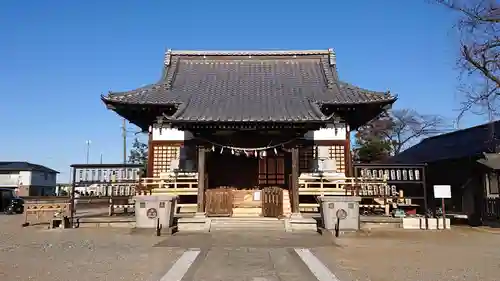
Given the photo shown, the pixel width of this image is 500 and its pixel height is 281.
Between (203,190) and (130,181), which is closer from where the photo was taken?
(203,190)

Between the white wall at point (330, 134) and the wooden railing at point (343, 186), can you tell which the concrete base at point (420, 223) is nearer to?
the wooden railing at point (343, 186)

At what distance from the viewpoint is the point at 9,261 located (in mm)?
9766

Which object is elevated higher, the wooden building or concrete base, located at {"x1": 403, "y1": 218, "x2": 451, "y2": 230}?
the wooden building

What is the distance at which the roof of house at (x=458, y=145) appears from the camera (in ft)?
63.4

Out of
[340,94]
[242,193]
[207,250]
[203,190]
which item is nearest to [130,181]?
[203,190]

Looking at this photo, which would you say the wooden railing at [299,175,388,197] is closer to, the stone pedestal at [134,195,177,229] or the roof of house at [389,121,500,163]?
the roof of house at [389,121,500,163]

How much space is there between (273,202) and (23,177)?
5053 centimetres

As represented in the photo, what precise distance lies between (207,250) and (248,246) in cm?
139

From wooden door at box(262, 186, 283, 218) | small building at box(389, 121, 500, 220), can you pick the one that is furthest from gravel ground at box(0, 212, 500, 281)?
small building at box(389, 121, 500, 220)

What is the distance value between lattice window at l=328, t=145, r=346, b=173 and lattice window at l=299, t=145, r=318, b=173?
0.85 metres

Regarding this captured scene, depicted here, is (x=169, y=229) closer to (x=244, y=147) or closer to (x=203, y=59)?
(x=244, y=147)

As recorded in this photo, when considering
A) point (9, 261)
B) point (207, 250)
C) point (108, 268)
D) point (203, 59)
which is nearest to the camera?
point (108, 268)

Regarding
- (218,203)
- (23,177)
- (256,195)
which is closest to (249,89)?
(256,195)

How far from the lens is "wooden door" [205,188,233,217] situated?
16812 millimetres
